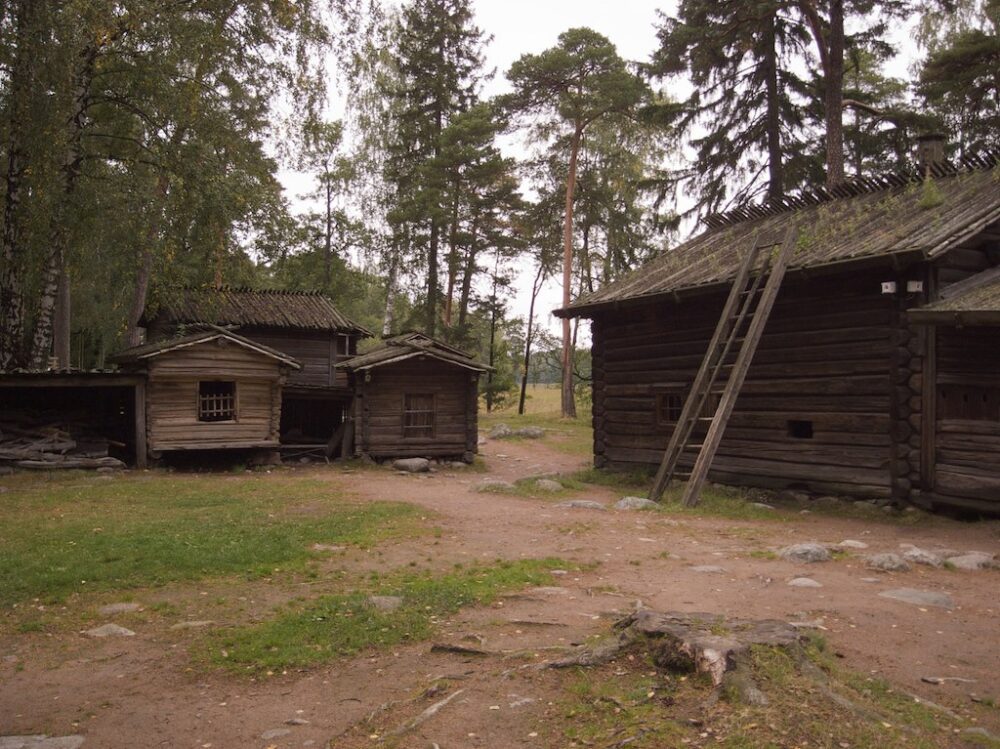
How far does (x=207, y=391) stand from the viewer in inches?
850

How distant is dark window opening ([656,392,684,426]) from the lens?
17.7 m

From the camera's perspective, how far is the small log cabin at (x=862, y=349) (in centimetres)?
Answer: 1225

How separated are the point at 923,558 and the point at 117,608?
29.2 ft

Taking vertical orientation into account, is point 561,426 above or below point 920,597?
above

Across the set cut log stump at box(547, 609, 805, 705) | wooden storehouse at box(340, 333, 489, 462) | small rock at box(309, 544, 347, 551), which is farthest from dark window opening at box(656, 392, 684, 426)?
cut log stump at box(547, 609, 805, 705)

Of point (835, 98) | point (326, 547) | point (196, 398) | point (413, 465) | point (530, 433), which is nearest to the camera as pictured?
point (326, 547)

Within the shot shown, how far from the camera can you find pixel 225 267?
20641 mm

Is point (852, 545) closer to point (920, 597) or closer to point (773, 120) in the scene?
point (920, 597)

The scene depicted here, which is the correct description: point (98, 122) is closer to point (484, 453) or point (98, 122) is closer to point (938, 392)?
point (484, 453)

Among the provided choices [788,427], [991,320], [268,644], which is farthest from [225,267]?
[991,320]

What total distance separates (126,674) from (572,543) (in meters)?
5.91

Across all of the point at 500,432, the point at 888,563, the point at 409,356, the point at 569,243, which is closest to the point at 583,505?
the point at 888,563

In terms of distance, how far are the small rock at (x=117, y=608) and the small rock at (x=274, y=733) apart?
3.24 m

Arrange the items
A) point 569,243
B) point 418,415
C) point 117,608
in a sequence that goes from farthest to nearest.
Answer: point 569,243 < point 418,415 < point 117,608
